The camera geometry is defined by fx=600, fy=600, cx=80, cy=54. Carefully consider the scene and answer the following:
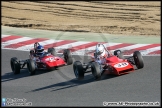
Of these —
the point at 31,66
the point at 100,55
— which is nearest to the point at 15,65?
the point at 31,66

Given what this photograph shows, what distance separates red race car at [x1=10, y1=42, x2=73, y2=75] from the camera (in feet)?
62.8

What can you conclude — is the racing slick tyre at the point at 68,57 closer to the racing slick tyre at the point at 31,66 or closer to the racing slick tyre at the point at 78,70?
the racing slick tyre at the point at 31,66

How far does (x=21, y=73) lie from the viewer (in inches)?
780

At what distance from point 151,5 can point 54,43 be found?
23.8ft

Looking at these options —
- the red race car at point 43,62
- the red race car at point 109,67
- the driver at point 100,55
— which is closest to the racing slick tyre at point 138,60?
the red race car at point 109,67

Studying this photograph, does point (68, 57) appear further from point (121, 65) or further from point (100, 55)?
point (121, 65)

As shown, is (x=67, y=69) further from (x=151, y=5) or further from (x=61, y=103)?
(x=151, y=5)

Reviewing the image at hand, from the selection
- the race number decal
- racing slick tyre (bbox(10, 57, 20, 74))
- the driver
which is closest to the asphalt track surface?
racing slick tyre (bbox(10, 57, 20, 74))

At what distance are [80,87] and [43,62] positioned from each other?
217 centimetres

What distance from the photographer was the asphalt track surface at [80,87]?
1634 cm

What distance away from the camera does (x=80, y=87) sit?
57.8 ft

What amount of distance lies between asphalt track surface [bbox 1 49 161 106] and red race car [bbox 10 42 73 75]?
0.21 metres

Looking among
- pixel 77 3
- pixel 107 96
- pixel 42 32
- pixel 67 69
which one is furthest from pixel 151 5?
pixel 107 96

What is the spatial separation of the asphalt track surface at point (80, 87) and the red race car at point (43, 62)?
0.21m
